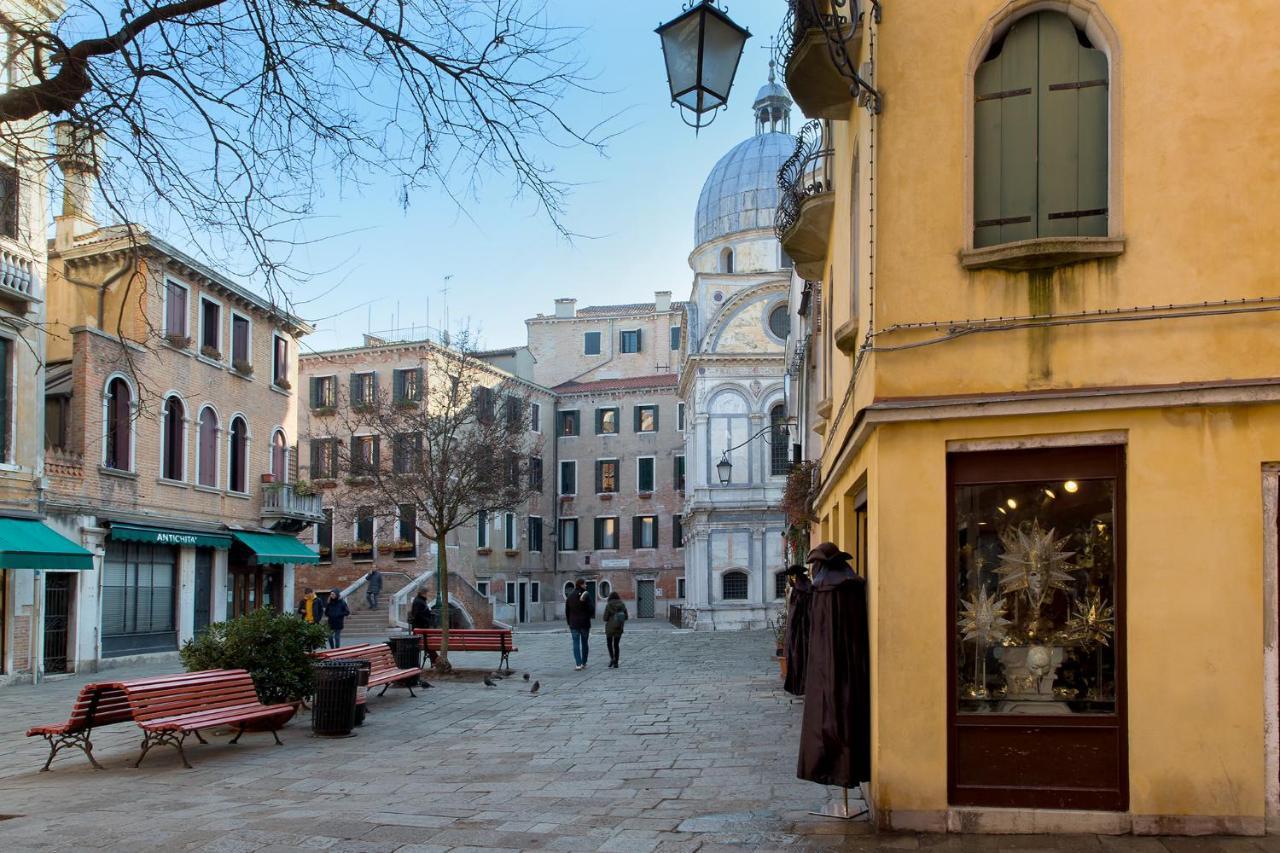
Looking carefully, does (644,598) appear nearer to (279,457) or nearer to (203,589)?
(279,457)

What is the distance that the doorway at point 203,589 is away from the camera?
2839cm

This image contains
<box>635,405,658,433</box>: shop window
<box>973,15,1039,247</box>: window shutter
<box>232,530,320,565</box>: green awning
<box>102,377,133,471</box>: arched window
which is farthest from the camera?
<box>635,405,658,433</box>: shop window

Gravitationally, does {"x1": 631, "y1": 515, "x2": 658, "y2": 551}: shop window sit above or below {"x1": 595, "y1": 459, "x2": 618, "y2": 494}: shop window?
below

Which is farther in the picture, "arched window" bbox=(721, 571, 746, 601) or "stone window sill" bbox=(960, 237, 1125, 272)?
"arched window" bbox=(721, 571, 746, 601)

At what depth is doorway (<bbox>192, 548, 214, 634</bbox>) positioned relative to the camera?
28.4 metres

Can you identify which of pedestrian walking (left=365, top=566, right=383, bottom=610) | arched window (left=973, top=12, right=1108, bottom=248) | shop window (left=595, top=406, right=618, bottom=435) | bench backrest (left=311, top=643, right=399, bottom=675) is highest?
shop window (left=595, top=406, right=618, bottom=435)

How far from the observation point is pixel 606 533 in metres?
56.6

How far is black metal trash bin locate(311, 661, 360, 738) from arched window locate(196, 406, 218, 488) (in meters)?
17.2

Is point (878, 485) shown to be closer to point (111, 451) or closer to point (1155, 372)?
point (1155, 372)

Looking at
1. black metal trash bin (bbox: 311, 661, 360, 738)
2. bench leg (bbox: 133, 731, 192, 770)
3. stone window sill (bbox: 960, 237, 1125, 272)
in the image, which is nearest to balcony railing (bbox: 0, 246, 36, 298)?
black metal trash bin (bbox: 311, 661, 360, 738)

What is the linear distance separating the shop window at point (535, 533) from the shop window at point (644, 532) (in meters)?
4.49

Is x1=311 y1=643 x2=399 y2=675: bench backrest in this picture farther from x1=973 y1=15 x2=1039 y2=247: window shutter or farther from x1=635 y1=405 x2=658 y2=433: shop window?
x1=635 y1=405 x2=658 y2=433: shop window

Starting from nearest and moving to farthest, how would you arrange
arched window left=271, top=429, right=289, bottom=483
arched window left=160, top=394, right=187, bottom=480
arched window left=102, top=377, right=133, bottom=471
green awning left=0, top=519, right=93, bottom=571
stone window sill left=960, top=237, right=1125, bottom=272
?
stone window sill left=960, top=237, right=1125, bottom=272
green awning left=0, top=519, right=93, bottom=571
arched window left=102, top=377, right=133, bottom=471
arched window left=160, top=394, right=187, bottom=480
arched window left=271, top=429, right=289, bottom=483

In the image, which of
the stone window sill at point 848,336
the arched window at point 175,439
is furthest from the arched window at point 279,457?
the stone window sill at point 848,336
